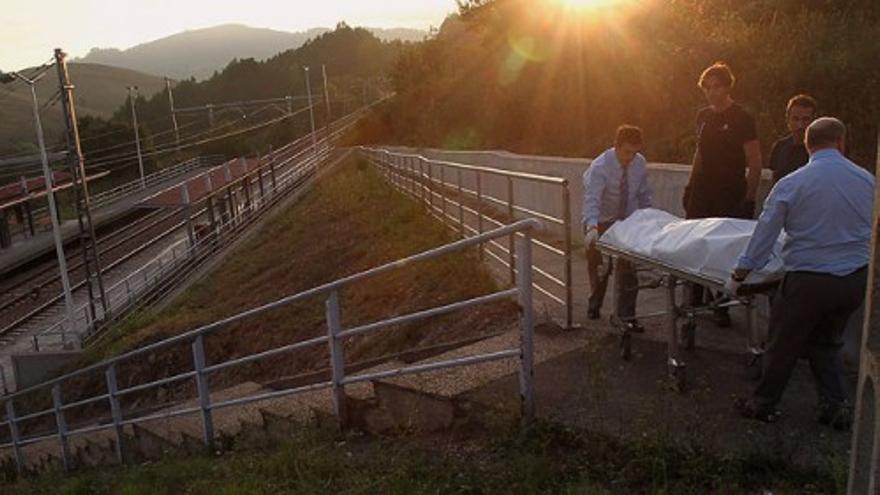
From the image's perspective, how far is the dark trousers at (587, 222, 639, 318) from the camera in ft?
18.5

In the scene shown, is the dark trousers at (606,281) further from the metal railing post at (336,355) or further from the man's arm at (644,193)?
the metal railing post at (336,355)

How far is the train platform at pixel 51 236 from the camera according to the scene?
3353cm

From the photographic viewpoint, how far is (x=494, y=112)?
26.1 m

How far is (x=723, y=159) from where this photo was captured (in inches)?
223

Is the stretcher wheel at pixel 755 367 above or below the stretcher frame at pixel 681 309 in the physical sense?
below

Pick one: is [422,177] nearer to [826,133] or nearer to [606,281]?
[606,281]

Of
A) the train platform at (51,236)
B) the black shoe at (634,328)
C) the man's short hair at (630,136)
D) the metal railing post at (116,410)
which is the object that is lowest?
the train platform at (51,236)

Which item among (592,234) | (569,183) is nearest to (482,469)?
(592,234)

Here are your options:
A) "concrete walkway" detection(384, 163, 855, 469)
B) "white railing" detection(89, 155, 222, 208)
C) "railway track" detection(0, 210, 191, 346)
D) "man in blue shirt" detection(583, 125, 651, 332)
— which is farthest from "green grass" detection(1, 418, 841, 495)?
"white railing" detection(89, 155, 222, 208)

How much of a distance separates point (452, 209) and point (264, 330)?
4.21 meters

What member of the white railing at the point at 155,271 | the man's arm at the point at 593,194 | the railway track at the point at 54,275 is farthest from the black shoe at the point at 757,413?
the railway track at the point at 54,275

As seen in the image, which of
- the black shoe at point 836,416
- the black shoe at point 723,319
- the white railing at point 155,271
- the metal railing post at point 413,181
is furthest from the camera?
the white railing at point 155,271

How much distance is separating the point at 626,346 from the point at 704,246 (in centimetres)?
127

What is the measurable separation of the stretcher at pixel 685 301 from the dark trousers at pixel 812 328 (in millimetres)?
168
